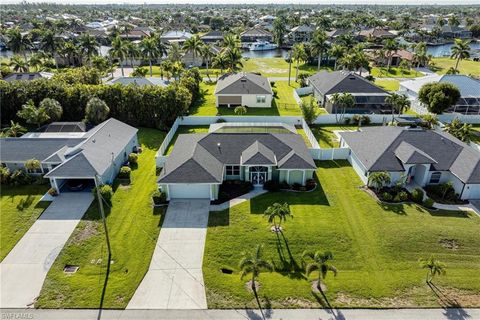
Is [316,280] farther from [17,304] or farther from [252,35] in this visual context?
[252,35]

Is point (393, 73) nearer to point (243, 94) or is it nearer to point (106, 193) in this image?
point (243, 94)

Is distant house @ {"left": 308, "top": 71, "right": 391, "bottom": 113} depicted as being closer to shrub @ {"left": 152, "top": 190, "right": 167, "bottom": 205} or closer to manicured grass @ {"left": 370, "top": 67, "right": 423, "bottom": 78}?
manicured grass @ {"left": 370, "top": 67, "right": 423, "bottom": 78}

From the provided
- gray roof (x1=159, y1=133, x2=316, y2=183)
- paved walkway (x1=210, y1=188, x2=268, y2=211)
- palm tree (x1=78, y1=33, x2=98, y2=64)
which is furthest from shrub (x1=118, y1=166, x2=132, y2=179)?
palm tree (x1=78, y1=33, x2=98, y2=64)

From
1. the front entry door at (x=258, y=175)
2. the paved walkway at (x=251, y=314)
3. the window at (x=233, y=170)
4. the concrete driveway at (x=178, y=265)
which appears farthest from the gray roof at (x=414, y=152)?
the concrete driveway at (x=178, y=265)

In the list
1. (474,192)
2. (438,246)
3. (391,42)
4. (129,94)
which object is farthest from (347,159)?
(391,42)

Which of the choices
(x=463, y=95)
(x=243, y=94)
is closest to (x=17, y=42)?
(x=243, y=94)

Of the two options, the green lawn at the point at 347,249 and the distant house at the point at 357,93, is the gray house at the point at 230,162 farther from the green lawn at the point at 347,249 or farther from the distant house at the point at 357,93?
the distant house at the point at 357,93
